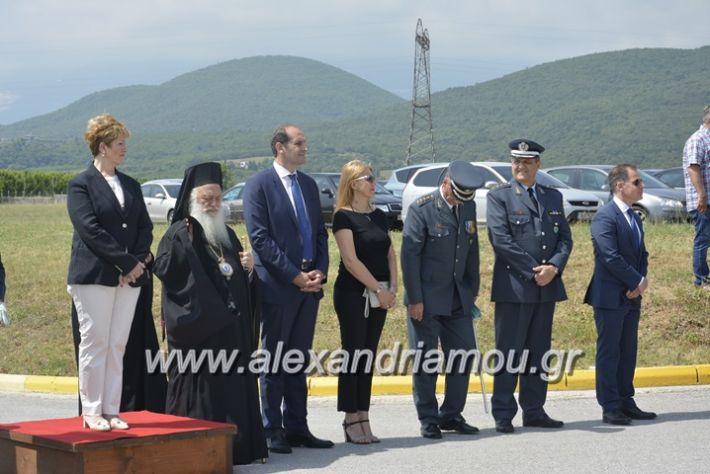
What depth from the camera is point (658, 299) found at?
13008mm

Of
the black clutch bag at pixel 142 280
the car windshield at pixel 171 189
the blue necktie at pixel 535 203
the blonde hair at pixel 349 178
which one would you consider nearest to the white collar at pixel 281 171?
the blonde hair at pixel 349 178

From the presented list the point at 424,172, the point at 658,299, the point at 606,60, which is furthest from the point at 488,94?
the point at 658,299

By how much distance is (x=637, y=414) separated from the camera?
948 centimetres

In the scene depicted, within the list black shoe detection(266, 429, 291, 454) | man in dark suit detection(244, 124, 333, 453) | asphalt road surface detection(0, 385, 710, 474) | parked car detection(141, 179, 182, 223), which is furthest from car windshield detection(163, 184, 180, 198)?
black shoe detection(266, 429, 291, 454)

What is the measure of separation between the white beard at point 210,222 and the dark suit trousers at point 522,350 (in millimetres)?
2587

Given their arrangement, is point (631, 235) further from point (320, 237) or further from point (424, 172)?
point (424, 172)

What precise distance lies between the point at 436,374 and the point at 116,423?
9.12 ft

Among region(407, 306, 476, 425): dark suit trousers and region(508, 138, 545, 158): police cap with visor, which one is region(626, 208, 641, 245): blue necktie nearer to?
region(508, 138, 545, 158): police cap with visor

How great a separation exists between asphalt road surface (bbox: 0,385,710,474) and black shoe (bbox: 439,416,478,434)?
2.8 inches

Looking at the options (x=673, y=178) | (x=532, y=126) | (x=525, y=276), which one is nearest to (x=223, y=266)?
(x=525, y=276)

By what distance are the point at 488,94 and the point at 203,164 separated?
17087 centimetres

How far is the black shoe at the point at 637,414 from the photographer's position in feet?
31.0

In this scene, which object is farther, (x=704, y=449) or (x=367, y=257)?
(x=367, y=257)

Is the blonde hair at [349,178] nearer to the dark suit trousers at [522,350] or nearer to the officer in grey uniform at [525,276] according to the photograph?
the officer in grey uniform at [525,276]
